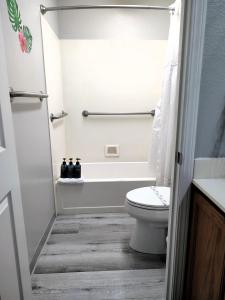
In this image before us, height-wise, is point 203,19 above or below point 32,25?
below

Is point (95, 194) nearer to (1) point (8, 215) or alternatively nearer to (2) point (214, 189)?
(1) point (8, 215)

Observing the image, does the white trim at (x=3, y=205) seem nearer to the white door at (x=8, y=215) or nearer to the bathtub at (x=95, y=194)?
the white door at (x=8, y=215)

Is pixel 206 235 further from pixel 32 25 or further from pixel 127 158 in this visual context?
pixel 127 158

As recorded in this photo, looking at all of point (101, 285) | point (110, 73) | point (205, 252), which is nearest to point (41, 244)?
point (101, 285)

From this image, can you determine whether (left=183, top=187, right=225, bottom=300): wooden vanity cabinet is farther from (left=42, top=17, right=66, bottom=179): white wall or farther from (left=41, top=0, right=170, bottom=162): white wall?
(left=41, top=0, right=170, bottom=162): white wall

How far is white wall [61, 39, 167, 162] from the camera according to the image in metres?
2.77

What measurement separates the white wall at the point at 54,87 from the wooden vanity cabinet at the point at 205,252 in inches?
61.0

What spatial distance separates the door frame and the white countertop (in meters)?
0.06

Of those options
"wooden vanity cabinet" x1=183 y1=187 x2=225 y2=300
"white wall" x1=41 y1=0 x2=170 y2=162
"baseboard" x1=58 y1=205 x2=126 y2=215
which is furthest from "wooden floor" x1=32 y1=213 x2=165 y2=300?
"white wall" x1=41 y1=0 x2=170 y2=162

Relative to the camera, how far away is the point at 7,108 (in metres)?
0.94

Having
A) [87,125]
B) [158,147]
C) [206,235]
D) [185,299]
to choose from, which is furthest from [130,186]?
[206,235]

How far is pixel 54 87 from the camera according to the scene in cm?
236

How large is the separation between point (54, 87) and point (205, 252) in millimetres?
2044

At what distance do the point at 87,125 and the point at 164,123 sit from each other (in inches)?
45.4
